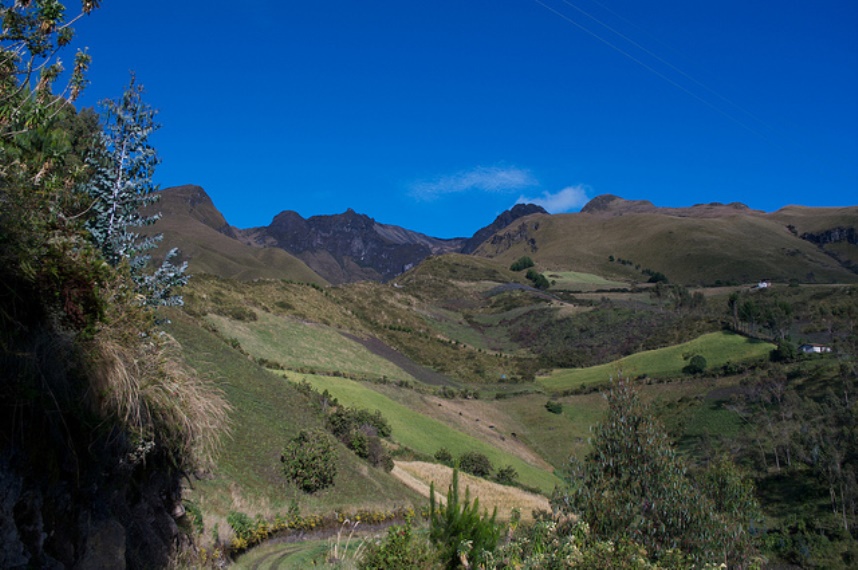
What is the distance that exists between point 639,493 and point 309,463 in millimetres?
11025

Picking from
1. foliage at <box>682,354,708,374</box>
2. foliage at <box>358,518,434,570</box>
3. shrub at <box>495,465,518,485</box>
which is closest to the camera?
foliage at <box>358,518,434,570</box>

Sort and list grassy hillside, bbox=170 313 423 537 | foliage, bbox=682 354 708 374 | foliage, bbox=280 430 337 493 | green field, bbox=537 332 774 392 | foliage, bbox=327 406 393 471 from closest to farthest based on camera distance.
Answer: grassy hillside, bbox=170 313 423 537 < foliage, bbox=280 430 337 493 < foliage, bbox=327 406 393 471 < foliage, bbox=682 354 708 374 < green field, bbox=537 332 774 392

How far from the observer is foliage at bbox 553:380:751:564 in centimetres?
1556

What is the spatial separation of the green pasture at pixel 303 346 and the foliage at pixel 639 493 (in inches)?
1457

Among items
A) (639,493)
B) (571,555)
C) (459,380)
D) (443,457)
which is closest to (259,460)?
(639,493)

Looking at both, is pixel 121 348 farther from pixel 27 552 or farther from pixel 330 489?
pixel 330 489

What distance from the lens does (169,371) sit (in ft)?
28.3

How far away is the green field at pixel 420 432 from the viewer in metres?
43.8

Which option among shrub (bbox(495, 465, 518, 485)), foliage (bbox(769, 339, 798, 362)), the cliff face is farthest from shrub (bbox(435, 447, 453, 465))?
foliage (bbox(769, 339, 798, 362))

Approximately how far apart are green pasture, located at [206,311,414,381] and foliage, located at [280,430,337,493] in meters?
28.9

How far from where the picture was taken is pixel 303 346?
6131cm

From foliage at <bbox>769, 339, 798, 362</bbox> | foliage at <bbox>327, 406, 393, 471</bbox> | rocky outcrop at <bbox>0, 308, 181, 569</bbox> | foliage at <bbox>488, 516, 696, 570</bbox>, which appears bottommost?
foliage at <bbox>327, 406, 393, 471</bbox>

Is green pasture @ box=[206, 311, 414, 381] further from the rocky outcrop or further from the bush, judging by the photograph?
the rocky outcrop

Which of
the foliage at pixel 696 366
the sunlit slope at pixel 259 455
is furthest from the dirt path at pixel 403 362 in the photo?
the sunlit slope at pixel 259 455
